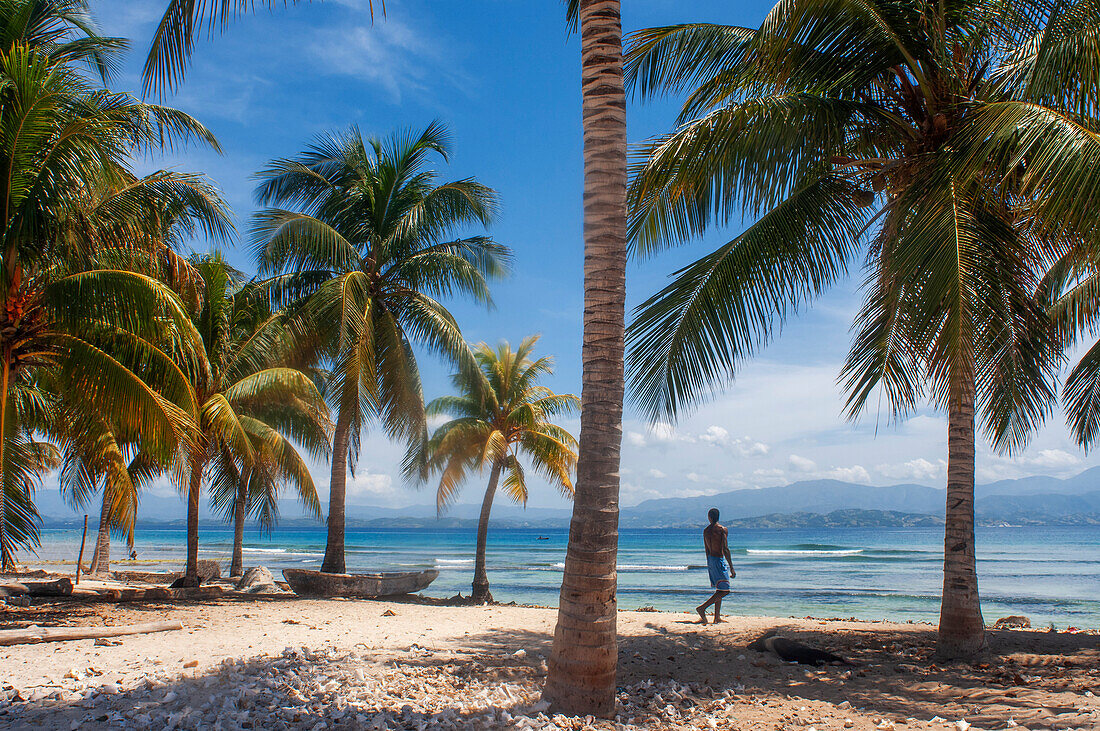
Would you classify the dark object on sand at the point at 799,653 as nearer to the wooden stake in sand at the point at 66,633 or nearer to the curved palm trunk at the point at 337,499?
the wooden stake in sand at the point at 66,633

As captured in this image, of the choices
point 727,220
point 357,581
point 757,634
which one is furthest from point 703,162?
point 357,581

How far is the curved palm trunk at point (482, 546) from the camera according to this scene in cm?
1669

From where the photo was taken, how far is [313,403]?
1421 centimetres

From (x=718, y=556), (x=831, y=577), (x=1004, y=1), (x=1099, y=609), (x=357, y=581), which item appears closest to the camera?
(x=1004, y=1)

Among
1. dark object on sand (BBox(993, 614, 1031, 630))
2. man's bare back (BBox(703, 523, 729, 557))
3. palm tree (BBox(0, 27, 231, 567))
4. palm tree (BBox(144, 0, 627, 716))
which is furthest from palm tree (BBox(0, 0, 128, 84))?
dark object on sand (BBox(993, 614, 1031, 630))

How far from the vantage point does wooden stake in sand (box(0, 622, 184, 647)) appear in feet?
22.2

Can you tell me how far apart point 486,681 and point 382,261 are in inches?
445

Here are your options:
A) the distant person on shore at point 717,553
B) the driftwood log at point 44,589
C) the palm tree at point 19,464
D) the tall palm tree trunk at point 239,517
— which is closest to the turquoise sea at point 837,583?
the tall palm tree trunk at point 239,517

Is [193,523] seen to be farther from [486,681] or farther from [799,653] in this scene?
[799,653]

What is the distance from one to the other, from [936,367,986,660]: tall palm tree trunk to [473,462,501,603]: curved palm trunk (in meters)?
11.2

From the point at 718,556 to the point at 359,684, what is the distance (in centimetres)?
580

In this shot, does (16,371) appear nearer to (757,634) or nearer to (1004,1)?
(757,634)

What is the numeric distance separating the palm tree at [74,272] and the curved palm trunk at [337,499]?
17.8 feet

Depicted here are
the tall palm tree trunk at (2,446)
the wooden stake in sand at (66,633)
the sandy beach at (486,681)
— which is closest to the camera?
the sandy beach at (486,681)
